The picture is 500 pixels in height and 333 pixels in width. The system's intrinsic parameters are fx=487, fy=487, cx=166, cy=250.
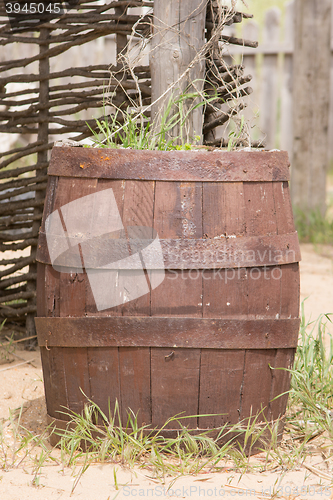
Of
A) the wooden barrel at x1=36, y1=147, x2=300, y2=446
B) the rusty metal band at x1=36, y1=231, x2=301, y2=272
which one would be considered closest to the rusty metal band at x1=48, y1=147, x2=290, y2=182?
the wooden barrel at x1=36, y1=147, x2=300, y2=446

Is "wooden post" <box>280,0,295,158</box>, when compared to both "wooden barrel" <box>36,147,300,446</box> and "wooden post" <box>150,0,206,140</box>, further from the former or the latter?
"wooden barrel" <box>36,147,300,446</box>

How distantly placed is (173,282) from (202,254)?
131 mm

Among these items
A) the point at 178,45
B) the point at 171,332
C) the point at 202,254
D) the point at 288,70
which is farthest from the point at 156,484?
the point at 288,70

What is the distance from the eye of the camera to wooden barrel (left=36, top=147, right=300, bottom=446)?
1583 millimetres

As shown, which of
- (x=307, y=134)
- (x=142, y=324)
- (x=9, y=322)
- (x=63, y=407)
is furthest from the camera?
(x=307, y=134)

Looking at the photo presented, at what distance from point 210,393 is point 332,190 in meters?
7.19

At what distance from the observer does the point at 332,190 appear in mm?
8172

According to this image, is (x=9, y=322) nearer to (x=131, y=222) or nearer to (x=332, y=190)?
(x=131, y=222)

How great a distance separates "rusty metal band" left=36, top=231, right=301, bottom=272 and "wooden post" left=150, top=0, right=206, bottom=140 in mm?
613

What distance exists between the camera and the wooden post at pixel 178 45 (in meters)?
2.03

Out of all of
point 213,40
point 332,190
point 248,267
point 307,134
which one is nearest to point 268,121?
point 332,190

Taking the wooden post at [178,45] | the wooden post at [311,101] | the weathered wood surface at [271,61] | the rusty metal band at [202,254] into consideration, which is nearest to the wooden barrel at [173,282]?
the rusty metal band at [202,254]

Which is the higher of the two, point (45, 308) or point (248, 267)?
point (248, 267)

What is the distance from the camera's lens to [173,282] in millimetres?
1583
